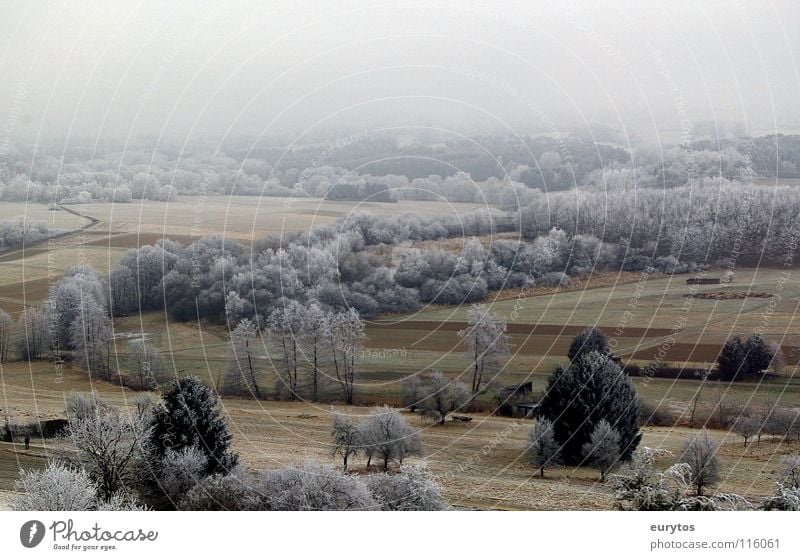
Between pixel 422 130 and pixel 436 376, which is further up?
pixel 422 130

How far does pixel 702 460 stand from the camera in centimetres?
1100

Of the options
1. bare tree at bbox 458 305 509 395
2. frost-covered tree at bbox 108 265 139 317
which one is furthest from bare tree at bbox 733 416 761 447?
frost-covered tree at bbox 108 265 139 317

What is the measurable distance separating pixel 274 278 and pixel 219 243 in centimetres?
79

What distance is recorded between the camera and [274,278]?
11.7 meters

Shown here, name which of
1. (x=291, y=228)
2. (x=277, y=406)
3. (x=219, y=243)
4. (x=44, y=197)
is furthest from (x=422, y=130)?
(x=44, y=197)

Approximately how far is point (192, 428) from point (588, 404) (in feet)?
14.8

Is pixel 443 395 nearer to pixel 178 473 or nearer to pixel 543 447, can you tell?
pixel 543 447

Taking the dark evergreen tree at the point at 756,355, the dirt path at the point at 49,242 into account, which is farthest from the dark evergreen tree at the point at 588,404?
the dirt path at the point at 49,242

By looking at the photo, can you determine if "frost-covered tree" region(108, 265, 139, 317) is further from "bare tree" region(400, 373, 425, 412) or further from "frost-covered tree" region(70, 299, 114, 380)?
"bare tree" region(400, 373, 425, 412)

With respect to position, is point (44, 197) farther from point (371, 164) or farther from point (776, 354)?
point (776, 354)

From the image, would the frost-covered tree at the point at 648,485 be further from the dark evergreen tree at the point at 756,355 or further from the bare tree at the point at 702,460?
the dark evergreen tree at the point at 756,355

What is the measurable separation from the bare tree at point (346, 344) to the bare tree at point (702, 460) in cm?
399

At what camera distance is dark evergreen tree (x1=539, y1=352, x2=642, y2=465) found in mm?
10992

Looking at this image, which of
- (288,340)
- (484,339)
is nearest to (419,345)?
(484,339)
